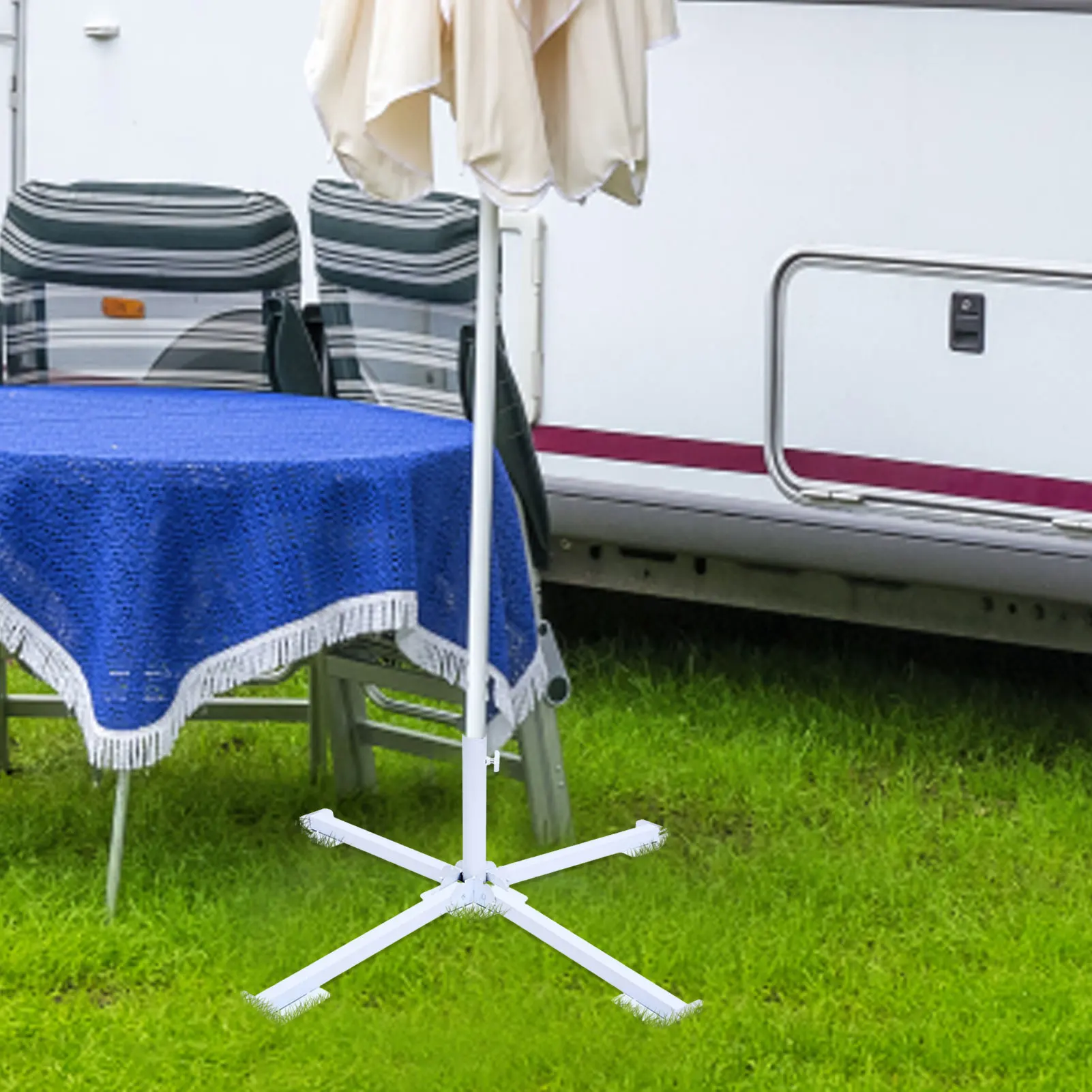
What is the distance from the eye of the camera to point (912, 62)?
461 cm

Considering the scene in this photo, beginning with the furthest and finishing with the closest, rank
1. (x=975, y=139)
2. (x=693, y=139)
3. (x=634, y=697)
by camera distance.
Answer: (x=634, y=697) → (x=693, y=139) → (x=975, y=139)

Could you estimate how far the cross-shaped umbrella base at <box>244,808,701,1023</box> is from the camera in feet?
11.7

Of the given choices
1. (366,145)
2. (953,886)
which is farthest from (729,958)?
(366,145)

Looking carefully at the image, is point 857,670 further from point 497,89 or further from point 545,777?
point 497,89

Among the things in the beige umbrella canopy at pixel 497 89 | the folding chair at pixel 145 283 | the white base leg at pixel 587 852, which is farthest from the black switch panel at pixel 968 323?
the folding chair at pixel 145 283

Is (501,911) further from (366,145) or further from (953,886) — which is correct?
(366,145)

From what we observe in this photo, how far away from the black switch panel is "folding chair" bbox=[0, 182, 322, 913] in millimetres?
1409

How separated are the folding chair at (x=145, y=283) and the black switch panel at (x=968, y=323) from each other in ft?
4.62

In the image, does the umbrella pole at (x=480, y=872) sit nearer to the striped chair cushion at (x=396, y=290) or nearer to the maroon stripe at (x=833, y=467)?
the striped chair cushion at (x=396, y=290)

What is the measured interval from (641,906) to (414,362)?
1.16 m

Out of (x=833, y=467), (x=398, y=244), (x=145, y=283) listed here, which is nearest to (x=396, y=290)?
(x=398, y=244)

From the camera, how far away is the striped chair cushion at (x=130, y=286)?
488cm

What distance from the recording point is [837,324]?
473 centimetres

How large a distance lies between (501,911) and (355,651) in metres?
0.88
